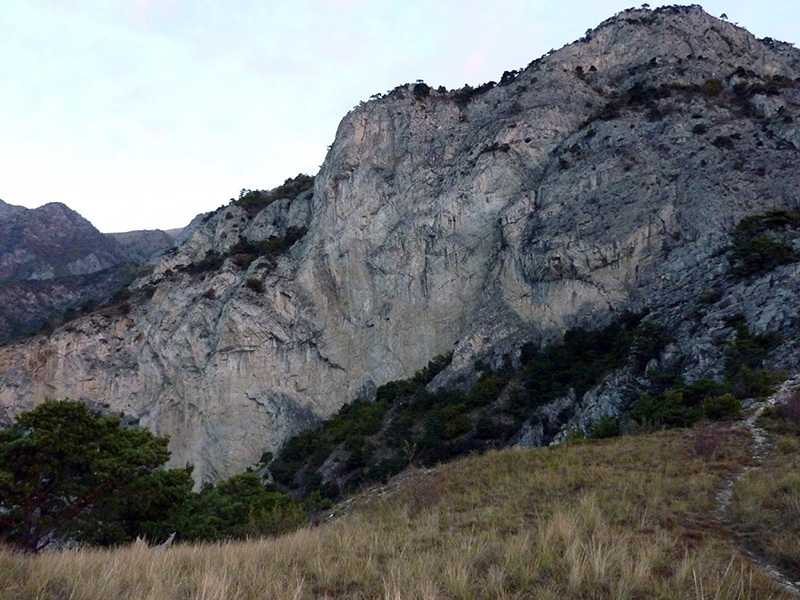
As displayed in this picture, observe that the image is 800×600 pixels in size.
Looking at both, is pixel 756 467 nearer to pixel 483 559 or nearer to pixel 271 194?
pixel 483 559

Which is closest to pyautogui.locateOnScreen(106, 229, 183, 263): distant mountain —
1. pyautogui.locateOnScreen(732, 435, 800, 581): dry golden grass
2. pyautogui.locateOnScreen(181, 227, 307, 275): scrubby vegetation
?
pyautogui.locateOnScreen(181, 227, 307, 275): scrubby vegetation

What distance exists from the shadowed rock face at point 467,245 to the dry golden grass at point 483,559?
56.4ft

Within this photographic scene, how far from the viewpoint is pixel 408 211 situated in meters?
41.3

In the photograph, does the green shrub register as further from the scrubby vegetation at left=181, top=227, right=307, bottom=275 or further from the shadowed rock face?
the scrubby vegetation at left=181, top=227, right=307, bottom=275

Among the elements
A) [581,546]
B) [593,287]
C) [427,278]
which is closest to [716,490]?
[581,546]

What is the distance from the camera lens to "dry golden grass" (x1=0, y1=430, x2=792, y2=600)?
13.6 feet

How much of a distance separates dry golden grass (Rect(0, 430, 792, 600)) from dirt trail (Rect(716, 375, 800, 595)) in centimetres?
16

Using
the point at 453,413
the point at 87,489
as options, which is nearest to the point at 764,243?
the point at 453,413

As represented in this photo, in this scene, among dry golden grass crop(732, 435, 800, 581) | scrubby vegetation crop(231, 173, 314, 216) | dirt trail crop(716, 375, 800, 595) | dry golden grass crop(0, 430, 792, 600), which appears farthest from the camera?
scrubby vegetation crop(231, 173, 314, 216)

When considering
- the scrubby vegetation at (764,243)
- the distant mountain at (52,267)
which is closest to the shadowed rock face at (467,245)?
the scrubby vegetation at (764,243)

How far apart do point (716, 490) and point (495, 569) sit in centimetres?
515

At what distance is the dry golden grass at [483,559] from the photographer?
414 centimetres

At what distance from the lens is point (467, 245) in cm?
3828

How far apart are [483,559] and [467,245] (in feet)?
112
